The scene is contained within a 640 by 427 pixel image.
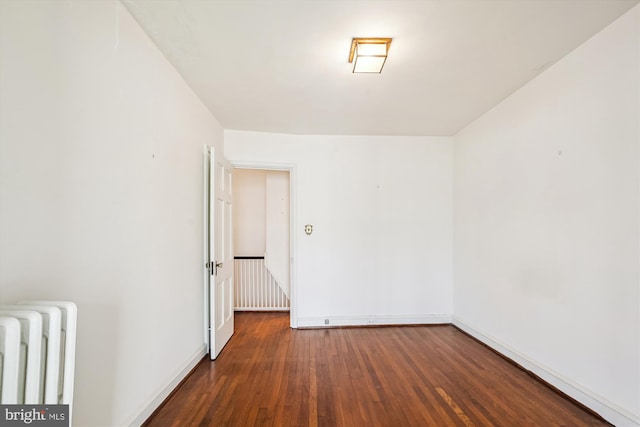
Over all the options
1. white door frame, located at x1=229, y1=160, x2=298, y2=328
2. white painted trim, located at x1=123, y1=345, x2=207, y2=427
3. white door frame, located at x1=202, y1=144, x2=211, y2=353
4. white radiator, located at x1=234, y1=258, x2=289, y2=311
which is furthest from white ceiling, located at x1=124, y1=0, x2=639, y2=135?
white radiator, located at x1=234, y1=258, x2=289, y2=311

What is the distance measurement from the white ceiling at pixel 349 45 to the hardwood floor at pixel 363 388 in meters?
2.76

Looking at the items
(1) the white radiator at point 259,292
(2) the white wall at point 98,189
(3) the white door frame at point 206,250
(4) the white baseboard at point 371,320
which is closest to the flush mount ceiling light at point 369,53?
(2) the white wall at point 98,189

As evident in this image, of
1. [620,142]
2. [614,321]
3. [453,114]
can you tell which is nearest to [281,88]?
[453,114]

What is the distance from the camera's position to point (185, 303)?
244cm

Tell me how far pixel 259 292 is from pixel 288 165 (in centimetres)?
229

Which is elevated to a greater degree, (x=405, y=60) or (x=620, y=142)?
(x=405, y=60)

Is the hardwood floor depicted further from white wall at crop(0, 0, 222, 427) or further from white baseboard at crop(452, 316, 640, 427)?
white wall at crop(0, 0, 222, 427)

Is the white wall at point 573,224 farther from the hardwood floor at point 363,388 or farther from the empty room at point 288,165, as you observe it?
the hardwood floor at point 363,388

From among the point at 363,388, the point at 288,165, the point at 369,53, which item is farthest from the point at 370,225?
the point at 369,53

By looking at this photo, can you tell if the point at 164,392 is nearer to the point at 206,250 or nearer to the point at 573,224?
the point at 206,250

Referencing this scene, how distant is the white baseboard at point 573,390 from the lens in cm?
173

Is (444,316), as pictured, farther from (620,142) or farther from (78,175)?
(78,175)

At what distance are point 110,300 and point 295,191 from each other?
2564mm

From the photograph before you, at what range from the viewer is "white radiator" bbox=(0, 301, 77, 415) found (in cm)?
74
